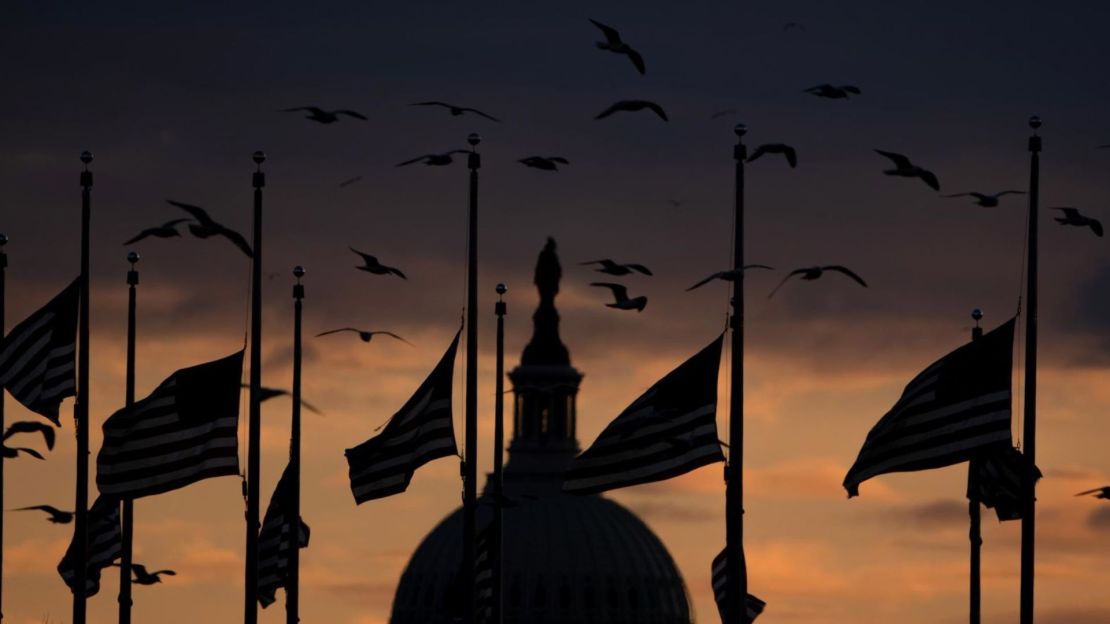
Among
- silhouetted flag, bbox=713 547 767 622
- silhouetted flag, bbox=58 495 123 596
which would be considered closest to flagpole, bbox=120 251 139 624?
silhouetted flag, bbox=58 495 123 596

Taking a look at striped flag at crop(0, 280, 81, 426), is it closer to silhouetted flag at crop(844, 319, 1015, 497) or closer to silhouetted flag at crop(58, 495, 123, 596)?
silhouetted flag at crop(58, 495, 123, 596)

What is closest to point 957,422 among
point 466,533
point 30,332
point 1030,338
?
point 1030,338

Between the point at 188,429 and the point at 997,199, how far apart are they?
1614 centimetres

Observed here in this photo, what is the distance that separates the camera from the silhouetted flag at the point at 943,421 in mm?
89750

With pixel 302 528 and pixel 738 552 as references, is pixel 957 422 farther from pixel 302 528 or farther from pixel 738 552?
pixel 302 528

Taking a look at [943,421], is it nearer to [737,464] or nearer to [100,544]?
[737,464]

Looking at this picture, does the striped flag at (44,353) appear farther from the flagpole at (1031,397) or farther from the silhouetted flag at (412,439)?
the flagpole at (1031,397)

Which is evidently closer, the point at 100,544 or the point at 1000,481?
the point at 1000,481

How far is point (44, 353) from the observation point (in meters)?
97.5

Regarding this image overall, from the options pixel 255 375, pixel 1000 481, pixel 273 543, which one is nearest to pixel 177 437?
pixel 255 375

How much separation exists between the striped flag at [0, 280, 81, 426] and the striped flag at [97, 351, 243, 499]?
11.9ft

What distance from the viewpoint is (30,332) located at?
3844 inches

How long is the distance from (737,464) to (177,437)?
35.8 ft

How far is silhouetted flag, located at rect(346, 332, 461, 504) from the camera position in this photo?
97.4 meters
